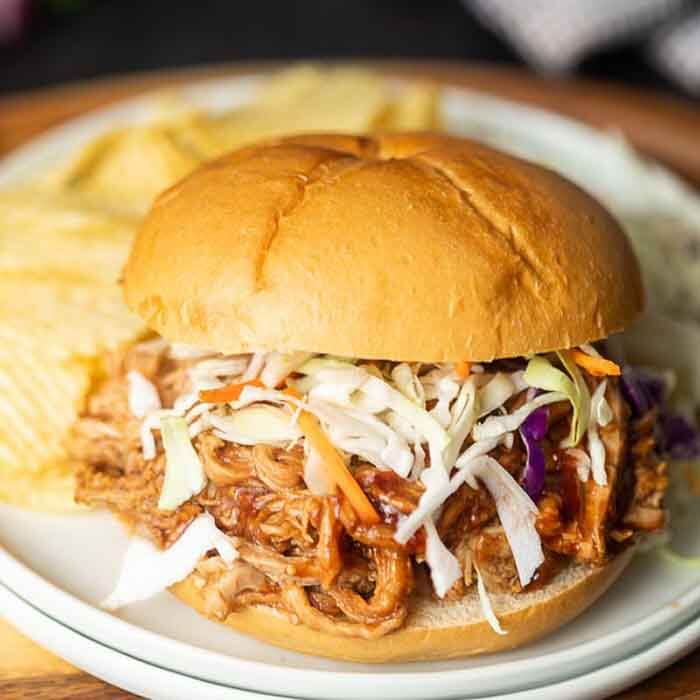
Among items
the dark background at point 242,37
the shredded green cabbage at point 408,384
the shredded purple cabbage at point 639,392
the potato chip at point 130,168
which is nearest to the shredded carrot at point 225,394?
the shredded green cabbage at point 408,384

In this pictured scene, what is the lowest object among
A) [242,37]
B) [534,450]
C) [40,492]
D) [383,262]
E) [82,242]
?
[40,492]

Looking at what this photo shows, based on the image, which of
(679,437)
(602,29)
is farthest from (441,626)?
(602,29)

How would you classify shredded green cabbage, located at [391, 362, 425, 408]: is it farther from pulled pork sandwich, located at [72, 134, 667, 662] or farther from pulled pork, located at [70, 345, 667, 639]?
pulled pork, located at [70, 345, 667, 639]

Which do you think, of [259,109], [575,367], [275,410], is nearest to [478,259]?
[575,367]

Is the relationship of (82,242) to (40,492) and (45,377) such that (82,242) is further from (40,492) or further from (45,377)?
(40,492)

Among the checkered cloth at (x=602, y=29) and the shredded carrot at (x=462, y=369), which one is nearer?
the shredded carrot at (x=462, y=369)

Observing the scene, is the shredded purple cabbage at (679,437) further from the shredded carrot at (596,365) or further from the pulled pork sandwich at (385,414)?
the shredded carrot at (596,365)

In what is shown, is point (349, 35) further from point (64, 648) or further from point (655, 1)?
point (64, 648)
